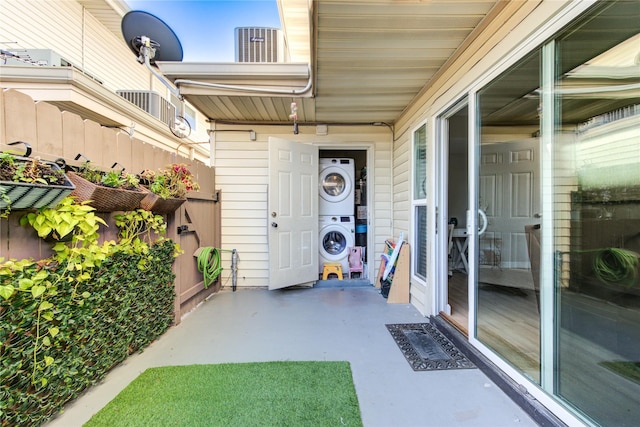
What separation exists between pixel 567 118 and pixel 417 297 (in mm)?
2211

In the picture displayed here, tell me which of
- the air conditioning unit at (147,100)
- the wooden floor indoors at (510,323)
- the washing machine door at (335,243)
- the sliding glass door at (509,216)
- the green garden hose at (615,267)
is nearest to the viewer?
the green garden hose at (615,267)

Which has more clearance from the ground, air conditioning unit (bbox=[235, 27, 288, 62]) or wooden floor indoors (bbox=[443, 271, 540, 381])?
air conditioning unit (bbox=[235, 27, 288, 62])

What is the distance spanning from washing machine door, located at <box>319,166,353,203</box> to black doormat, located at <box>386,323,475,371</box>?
7.46 feet

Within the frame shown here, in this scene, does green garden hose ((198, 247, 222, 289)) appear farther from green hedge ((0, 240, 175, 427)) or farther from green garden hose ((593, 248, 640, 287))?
green garden hose ((593, 248, 640, 287))

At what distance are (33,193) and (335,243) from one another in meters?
3.57

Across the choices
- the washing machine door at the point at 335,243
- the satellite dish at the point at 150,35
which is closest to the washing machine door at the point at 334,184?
the washing machine door at the point at 335,243

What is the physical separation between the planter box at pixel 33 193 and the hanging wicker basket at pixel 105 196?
118 millimetres

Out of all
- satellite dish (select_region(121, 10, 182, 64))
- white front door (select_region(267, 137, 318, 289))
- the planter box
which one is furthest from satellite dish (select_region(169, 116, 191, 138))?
the planter box

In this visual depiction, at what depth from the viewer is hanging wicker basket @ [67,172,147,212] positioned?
1426 millimetres

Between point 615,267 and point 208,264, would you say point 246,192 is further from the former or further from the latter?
point 615,267

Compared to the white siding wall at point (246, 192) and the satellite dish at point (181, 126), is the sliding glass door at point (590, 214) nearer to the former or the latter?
the white siding wall at point (246, 192)

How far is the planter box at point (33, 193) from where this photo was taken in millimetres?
1091

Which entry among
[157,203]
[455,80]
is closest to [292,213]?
[157,203]

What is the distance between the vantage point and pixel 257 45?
321 cm
